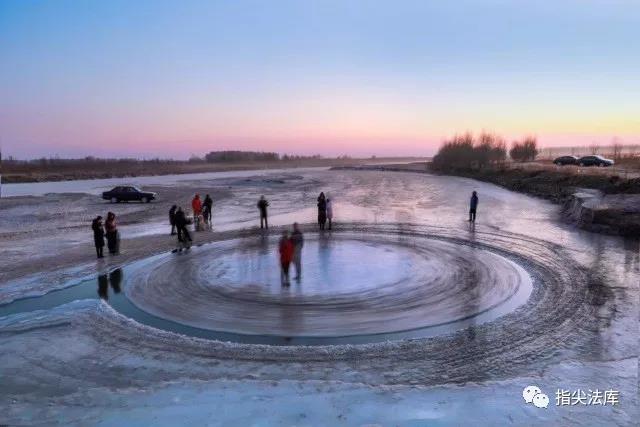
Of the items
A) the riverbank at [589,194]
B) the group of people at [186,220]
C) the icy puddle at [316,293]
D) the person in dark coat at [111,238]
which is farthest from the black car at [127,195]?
the riverbank at [589,194]

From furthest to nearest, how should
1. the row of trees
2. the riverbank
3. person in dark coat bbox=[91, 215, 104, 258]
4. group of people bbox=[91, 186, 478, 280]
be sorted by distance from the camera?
the row of trees, the riverbank, person in dark coat bbox=[91, 215, 104, 258], group of people bbox=[91, 186, 478, 280]

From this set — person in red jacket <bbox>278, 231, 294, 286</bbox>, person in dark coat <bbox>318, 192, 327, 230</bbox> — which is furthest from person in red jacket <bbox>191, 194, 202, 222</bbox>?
person in red jacket <bbox>278, 231, 294, 286</bbox>

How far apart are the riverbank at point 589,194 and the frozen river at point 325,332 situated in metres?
3.04

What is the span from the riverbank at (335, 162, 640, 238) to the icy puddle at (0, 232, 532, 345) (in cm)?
952

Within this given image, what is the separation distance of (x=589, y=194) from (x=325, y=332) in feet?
97.7

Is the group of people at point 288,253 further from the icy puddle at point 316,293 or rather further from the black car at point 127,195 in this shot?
the black car at point 127,195

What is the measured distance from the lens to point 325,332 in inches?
399

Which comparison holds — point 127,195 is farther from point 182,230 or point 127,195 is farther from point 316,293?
point 316,293

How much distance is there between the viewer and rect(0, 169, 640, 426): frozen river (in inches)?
275

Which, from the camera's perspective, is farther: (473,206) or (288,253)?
(473,206)

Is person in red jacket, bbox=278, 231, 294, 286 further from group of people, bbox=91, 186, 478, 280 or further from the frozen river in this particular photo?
the frozen river

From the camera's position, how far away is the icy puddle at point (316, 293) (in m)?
10.4

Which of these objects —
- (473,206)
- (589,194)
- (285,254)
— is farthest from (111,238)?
(589,194)

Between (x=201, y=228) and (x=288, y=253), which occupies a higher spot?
(x=288, y=253)
